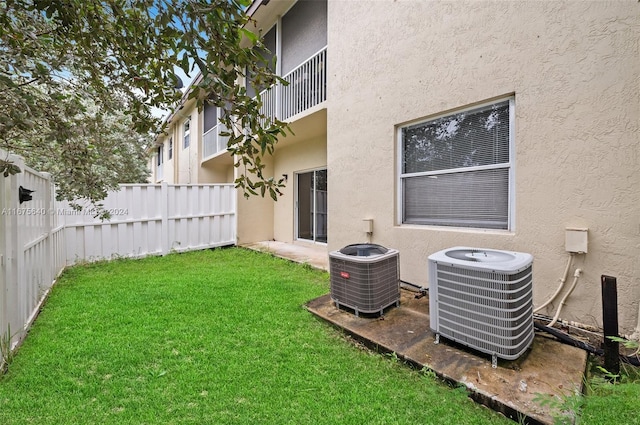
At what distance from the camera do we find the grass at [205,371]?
2.19 m

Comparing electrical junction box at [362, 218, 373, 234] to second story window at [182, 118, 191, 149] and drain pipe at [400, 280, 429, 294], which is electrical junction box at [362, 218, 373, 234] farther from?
second story window at [182, 118, 191, 149]

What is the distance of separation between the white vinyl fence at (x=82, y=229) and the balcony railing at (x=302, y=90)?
3043 mm

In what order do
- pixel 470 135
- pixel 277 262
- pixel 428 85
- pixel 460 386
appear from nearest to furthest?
pixel 460 386
pixel 470 135
pixel 428 85
pixel 277 262

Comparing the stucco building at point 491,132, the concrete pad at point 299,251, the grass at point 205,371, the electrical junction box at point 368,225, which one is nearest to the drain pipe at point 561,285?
the stucco building at point 491,132

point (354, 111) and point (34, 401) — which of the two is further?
point (354, 111)

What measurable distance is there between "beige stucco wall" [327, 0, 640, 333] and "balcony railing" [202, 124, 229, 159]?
7.12 meters

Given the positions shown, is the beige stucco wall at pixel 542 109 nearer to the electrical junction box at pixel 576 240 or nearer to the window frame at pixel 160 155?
the electrical junction box at pixel 576 240

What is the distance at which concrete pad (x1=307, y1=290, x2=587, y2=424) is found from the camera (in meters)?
2.26

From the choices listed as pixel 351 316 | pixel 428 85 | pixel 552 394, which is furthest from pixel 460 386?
pixel 428 85

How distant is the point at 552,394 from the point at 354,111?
4880mm

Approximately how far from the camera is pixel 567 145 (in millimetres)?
3355

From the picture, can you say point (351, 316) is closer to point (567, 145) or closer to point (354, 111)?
point (567, 145)

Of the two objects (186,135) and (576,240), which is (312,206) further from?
(186,135)

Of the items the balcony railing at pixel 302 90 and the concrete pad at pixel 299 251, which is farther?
the concrete pad at pixel 299 251
